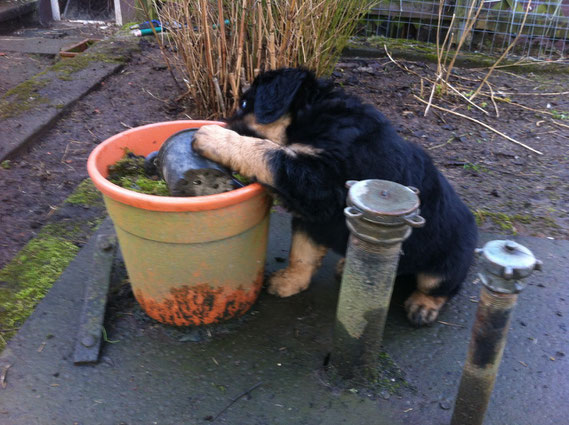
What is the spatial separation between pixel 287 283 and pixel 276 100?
40.7 inches

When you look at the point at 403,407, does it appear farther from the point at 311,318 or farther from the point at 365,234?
the point at 365,234

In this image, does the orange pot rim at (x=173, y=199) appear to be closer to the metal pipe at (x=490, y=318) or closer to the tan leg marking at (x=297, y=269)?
the tan leg marking at (x=297, y=269)

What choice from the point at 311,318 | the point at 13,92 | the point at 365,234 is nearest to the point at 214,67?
the point at 13,92

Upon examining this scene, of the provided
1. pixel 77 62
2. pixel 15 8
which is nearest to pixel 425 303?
pixel 77 62

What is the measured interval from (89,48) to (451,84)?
4.92m

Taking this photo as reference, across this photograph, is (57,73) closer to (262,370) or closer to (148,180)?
(148,180)

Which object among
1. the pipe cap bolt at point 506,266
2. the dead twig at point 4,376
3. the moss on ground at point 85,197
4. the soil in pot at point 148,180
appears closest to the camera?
the pipe cap bolt at point 506,266

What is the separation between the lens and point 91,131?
16.4 ft

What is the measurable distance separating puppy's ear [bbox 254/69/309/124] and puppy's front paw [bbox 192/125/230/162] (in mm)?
235

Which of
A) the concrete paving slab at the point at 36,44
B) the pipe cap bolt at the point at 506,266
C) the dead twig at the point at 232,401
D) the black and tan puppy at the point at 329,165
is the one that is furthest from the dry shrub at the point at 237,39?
the concrete paving slab at the point at 36,44

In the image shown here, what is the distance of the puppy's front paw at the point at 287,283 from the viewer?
2955mm

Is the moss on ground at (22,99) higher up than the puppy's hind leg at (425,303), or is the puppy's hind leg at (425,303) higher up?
the moss on ground at (22,99)

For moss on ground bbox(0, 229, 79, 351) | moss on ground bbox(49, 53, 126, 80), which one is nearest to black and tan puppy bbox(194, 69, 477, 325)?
moss on ground bbox(0, 229, 79, 351)

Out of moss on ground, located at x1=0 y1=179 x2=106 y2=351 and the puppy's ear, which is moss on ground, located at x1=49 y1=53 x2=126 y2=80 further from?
the puppy's ear
